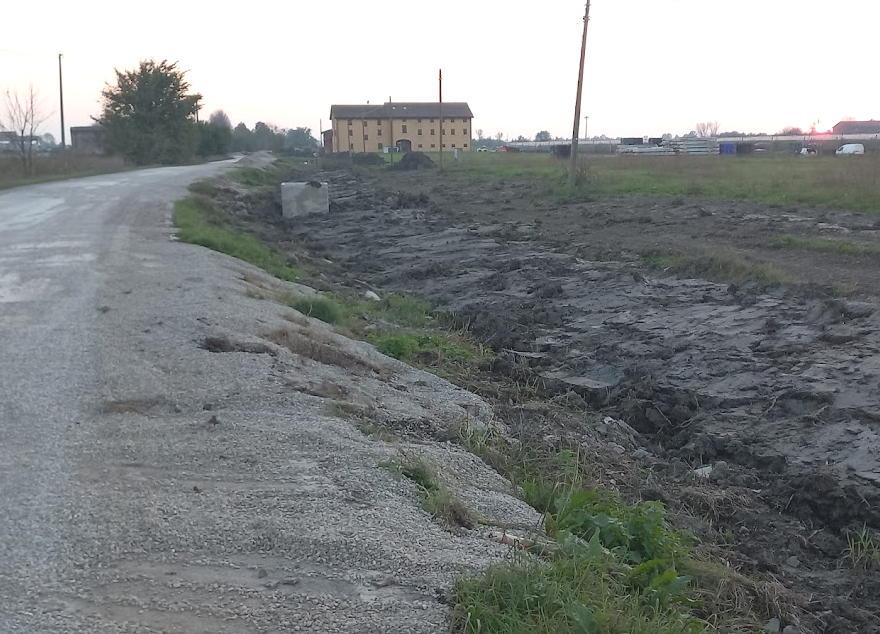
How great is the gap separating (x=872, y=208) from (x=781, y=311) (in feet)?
37.7

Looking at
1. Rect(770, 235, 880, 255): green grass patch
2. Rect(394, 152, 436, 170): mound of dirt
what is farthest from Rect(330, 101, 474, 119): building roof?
Rect(770, 235, 880, 255): green grass patch

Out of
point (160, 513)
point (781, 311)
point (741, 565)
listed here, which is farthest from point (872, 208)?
point (160, 513)

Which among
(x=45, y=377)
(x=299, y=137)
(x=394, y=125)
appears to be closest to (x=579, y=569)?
(x=45, y=377)

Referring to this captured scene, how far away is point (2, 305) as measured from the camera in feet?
35.4

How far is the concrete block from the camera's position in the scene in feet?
104

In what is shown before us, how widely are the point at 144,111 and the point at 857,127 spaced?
119 m

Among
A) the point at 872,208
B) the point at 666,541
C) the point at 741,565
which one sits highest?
the point at 872,208

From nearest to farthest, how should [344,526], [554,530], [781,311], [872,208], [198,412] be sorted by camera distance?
1. [344,526]
2. [554,530]
3. [198,412]
4. [781,311]
5. [872,208]

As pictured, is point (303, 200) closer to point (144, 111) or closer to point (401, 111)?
point (144, 111)

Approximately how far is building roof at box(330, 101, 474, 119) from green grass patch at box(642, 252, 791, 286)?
93607 mm

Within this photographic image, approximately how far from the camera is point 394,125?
11275 cm

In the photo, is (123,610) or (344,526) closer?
(123,610)

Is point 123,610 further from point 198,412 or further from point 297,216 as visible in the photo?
point 297,216

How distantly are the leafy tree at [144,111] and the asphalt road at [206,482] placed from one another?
57.0 meters
